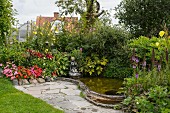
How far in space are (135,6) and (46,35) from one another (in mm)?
4350

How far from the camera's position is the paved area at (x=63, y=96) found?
5438 mm

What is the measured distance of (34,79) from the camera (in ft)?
25.6

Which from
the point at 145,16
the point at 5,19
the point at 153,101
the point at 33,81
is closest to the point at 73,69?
the point at 33,81

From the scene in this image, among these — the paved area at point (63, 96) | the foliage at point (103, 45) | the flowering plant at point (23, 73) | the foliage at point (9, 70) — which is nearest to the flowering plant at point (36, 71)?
the flowering plant at point (23, 73)

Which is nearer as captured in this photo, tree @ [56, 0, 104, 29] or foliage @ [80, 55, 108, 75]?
foliage @ [80, 55, 108, 75]

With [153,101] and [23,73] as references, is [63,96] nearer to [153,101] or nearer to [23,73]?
[23,73]

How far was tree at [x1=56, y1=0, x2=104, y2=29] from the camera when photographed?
38.1ft

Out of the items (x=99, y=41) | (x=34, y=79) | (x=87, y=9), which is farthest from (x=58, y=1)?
(x=34, y=79)

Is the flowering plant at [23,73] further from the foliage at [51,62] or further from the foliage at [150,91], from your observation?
the foliage at [150,91]

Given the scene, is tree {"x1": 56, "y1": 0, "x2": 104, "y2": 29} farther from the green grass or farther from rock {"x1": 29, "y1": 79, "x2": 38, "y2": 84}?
the green grass

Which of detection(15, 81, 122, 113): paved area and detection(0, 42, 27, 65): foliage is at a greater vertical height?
detection(0, 42, 27, 65): foliage

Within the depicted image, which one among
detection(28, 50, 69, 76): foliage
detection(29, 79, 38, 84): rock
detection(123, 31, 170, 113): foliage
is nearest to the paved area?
detection(29, 79, 38, 84): rock

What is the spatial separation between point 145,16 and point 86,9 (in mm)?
2548

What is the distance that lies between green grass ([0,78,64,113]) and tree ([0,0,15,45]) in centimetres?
339
